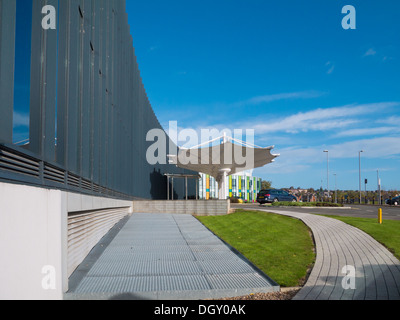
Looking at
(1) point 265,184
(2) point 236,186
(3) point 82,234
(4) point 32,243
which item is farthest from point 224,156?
(1) point 265,184

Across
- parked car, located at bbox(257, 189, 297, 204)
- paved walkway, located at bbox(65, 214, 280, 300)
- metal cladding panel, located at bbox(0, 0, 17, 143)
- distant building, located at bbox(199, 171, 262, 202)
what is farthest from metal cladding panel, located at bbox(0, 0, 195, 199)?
distant building, located at bbox(199, 171, 262, 202)

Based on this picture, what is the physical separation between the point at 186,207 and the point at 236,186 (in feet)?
198

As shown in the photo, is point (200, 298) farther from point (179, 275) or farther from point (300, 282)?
point (300, 282)

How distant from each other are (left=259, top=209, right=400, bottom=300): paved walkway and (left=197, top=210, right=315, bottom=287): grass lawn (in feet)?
0.97

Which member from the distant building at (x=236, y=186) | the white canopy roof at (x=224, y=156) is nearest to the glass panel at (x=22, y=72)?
the white canopy roof at (x=224, y=156)

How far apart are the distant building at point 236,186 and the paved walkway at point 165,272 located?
62.4 m

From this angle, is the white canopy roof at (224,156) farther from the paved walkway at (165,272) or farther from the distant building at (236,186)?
the distant building at (236,186)

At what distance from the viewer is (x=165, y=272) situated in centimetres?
702

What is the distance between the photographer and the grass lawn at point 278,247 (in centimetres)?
729

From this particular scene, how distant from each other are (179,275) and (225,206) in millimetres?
15678

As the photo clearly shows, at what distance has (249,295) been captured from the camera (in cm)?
580

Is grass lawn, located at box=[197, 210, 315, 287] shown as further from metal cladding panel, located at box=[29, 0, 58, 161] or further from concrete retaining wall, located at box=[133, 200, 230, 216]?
concrete retaining wall, located at box=[133, 200, 230, 216]

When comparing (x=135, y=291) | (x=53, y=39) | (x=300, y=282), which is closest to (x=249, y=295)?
(x=300, y=282)
